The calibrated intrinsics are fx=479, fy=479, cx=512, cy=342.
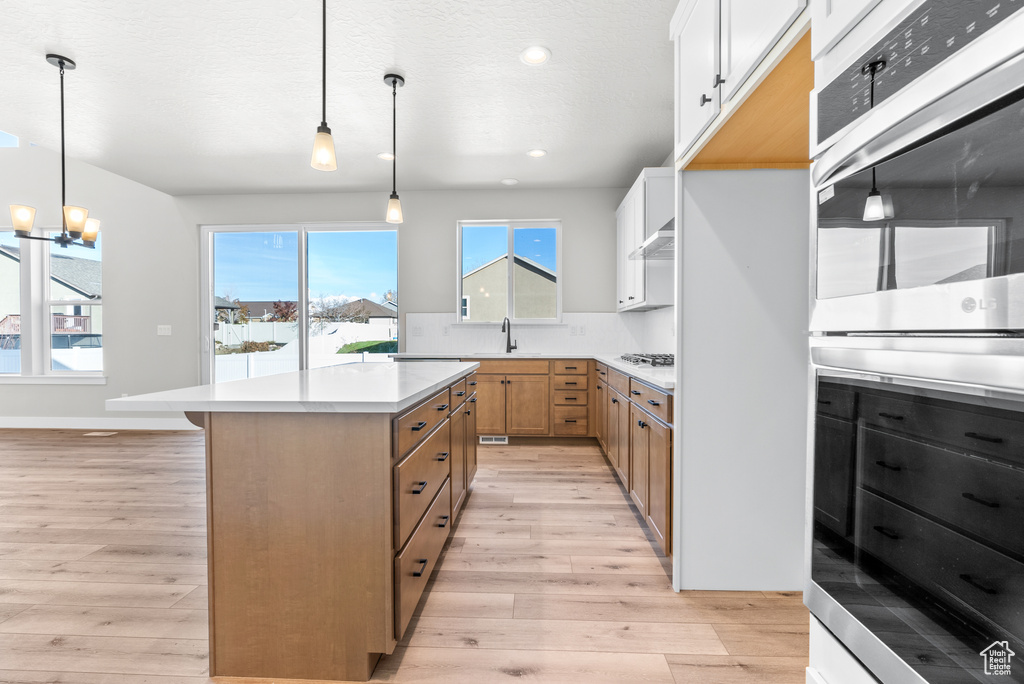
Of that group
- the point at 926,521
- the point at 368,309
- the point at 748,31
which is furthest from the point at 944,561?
the point at 368,309

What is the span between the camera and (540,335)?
5.16m

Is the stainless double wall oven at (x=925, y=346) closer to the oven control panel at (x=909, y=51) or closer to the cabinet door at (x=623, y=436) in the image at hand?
the oven control panel at (x=909, y=51)

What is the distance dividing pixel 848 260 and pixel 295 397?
144 centimetres

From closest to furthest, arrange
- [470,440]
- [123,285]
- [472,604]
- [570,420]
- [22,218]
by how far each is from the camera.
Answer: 1. [472,604]
2. [470,440]
3. [22,218]
4. [570,420]
5. [123,285]

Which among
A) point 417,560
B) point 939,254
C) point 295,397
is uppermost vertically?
point 939,254

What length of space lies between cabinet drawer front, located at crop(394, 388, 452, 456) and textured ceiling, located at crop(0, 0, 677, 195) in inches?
73.1

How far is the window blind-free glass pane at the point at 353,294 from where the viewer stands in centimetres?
534

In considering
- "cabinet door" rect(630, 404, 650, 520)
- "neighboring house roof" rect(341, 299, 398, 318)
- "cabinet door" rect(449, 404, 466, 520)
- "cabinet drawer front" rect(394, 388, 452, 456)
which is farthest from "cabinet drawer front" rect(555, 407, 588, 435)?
"cabinet drawer front" rect(394, 388, 452, 456)

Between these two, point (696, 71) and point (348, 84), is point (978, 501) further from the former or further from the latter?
point (348, 84)

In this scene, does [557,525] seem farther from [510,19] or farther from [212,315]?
[212,315]

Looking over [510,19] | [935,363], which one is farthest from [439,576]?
[510,19]

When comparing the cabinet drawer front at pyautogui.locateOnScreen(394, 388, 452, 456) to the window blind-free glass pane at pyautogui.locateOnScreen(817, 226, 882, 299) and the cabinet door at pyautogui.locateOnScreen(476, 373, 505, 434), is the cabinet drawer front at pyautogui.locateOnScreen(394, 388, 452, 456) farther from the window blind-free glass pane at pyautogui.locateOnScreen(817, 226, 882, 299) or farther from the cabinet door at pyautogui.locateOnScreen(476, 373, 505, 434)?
the cabinet door at pyautogui.locateOnScreen(476, 373, 505, 434)

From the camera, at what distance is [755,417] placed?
198cm

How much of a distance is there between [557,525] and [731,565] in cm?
94
